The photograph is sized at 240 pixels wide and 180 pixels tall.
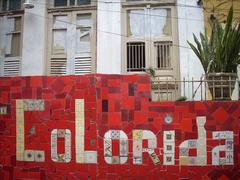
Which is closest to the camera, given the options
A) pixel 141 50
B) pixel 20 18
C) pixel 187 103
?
pixel 187 103

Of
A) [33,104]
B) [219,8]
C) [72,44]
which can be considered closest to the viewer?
[33,104]

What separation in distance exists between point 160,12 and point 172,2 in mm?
395

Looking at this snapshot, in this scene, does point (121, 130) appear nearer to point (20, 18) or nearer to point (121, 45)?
point (121, 45)

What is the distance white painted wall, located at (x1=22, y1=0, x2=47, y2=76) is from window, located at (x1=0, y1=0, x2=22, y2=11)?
428 mm

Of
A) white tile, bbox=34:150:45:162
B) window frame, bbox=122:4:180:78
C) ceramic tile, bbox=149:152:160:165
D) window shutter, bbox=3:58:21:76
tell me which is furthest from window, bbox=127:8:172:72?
white tile, bbox=34:150:45:162

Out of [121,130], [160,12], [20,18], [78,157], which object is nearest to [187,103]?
[121,130]

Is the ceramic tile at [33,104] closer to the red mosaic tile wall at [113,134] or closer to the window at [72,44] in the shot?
the red mosaic tile wall at [113,134]

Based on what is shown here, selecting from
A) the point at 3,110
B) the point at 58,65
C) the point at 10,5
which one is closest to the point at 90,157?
the point at 3,110

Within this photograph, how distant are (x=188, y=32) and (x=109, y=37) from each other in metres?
1.99

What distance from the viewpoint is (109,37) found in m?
9.33

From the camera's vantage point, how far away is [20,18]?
998cm

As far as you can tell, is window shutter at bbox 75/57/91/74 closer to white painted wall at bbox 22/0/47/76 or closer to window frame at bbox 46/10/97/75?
window frame at bbox 46/10/97/75

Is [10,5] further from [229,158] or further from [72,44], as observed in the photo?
[229,158]

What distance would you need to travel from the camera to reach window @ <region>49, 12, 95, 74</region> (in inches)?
374
